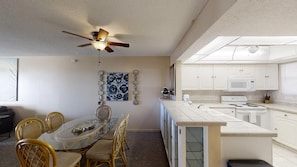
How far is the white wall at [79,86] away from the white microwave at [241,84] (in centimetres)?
178

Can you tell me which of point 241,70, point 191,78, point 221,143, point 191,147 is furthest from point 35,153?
point 241,70

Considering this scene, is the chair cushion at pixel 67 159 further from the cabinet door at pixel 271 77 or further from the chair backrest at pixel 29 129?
the cabinet door at pixel 271 77

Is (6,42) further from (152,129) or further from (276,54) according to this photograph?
(276,54)

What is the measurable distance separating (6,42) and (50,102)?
214 centimetres

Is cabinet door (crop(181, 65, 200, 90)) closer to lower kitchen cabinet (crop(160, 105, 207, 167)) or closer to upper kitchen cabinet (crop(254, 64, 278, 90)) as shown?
upper kitchen cabinet (crop(254, 64, 278, 90))

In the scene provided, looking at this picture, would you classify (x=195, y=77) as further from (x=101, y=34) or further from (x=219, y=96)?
(x=101, y=34)

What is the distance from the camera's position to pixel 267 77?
14.2ft

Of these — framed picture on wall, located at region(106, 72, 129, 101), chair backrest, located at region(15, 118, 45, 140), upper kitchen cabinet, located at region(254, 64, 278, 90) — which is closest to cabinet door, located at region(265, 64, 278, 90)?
upper kitchen cabinet, located at region(254, 64, 278, 90)

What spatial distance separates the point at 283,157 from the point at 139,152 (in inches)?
110

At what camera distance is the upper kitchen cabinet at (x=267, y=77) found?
4293mm

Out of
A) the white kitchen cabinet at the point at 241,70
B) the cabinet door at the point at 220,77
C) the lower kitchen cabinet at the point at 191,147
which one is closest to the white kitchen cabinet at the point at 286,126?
the white kitchen cabinet at the point at 241,70

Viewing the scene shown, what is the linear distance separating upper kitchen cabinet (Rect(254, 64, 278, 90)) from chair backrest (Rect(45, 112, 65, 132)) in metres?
4.85

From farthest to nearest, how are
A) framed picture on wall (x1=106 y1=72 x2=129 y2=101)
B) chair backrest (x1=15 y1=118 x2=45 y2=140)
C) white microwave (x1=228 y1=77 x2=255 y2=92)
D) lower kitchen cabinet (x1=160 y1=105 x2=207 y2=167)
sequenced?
1. framed picture on wall (x1=106 y1=72 x2=129 y2=101)
2. white microwave (x1=228 y1=77 x2=255 y2=92)
3. chair backrest (x1=15 y1=118 x2=45 y2=140)
4. lower kitchen cabinet (x1=160 y1=105 x2=207 y2=167)

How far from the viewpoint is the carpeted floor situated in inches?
114
